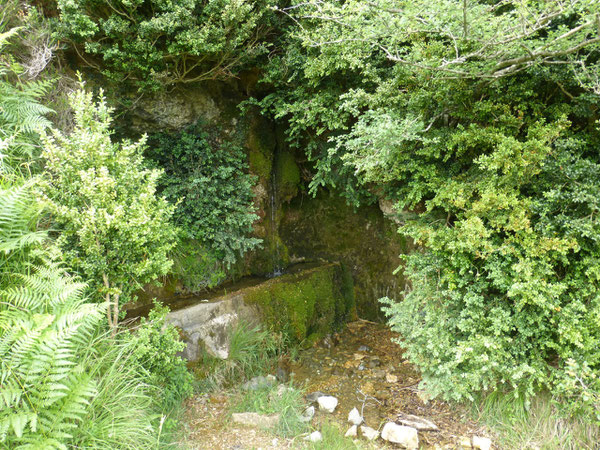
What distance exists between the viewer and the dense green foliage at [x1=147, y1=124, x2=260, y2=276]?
4.87 m

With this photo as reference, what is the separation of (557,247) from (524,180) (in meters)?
0.63

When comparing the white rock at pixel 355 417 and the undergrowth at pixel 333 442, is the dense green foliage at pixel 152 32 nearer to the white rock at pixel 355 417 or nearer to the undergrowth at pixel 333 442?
the undergrowth at pixel 333 442

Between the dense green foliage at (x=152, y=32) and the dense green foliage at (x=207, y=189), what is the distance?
3.17ft

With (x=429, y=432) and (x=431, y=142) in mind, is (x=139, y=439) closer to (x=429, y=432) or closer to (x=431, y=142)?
(x=429, y=432)

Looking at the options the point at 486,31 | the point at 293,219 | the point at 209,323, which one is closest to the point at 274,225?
the point at 293,219

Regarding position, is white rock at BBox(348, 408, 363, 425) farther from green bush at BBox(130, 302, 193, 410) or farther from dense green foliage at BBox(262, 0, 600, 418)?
green bush at BBox(130, 302, 193, 410)

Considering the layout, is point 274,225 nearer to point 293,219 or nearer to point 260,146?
point 293,219

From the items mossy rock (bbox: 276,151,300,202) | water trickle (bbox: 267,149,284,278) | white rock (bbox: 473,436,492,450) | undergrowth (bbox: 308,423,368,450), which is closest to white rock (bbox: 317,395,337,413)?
undergrowth (bbox: 308,423,368,450)

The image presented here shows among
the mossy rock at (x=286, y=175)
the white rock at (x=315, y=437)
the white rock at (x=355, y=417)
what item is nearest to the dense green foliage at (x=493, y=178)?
the white rock at (x=355, y=417)

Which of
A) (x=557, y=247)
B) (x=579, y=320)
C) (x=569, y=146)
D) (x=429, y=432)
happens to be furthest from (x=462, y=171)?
(x=429, y=432)

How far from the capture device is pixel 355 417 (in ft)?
12.1

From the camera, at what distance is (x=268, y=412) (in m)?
3.60

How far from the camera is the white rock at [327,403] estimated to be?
12.7ft

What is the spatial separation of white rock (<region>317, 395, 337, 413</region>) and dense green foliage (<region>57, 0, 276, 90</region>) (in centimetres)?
379
